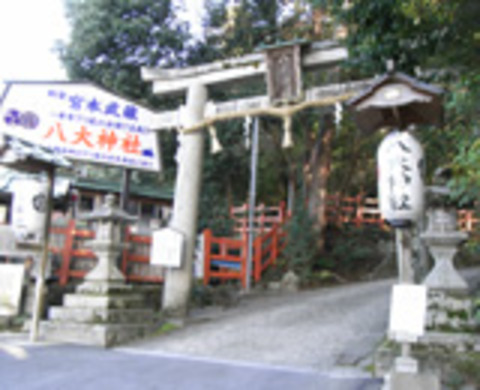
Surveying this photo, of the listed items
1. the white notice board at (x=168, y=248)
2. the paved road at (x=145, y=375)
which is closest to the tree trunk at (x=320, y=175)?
the white notice board at (x=168, y=248)

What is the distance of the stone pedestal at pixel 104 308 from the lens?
8.52 meters

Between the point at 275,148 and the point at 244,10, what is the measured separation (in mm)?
5081

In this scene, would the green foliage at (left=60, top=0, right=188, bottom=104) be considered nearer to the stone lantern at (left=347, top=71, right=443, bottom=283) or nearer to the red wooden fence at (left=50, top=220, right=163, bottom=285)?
the red wooden fence at (left=50, top=220, right=163, bottom=285)

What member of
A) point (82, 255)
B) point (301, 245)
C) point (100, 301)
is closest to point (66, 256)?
A: point (82, 255)

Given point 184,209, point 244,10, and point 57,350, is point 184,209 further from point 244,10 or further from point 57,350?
point 244,10

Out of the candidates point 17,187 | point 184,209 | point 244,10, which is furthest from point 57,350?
point 244,10

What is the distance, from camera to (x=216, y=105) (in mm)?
10992

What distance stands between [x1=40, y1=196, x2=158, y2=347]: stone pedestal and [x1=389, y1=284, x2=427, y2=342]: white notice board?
5.20 meters

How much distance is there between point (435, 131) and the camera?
8.84m

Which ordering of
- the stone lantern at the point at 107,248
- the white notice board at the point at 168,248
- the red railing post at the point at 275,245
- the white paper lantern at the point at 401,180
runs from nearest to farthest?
the white paper lantern at the point at 401,180 < the stone lantern at the point at 107,248 < the white notice board at the point at 168,248 < the red railing post at the point at 275,245

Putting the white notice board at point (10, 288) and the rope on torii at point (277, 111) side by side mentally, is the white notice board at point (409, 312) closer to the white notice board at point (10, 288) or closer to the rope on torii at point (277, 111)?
the rope on torii at point (277, 111)

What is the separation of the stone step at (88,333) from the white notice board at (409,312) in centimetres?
520

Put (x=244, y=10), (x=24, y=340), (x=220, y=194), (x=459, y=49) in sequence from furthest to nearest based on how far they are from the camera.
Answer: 1. (x=220, y=194)
2. (x=244, y=10)
3. (x=24, y=340)
4. (x=459, y=49)

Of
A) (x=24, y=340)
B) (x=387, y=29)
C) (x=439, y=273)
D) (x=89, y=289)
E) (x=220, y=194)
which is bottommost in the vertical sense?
(x=24, y=340)
